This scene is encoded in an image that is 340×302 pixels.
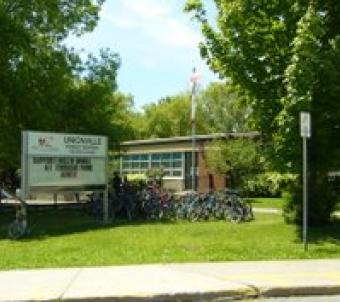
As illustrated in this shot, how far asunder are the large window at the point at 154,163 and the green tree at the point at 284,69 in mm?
38277

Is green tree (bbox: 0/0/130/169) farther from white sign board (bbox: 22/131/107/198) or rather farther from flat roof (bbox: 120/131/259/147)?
flat roof (bbox: 120/131/259/147)

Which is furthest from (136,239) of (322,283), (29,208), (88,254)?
(29,208)

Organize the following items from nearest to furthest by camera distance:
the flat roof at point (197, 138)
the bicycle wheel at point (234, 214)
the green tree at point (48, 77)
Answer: the bicycle wheel at point (234, 214) < the green tree at point (48, 77) < the flat roof at point (197, 138)

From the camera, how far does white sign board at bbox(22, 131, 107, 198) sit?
2500cm

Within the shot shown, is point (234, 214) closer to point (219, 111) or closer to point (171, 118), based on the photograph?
point (219, 111)

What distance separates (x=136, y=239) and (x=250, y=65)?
5.84 metres

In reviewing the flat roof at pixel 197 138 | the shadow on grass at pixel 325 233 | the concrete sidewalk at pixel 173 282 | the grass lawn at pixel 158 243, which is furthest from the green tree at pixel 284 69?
the flat roof at pixel 197 138

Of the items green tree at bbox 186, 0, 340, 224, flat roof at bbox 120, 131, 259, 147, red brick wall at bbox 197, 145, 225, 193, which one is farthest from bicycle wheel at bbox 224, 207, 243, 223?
red brick wall at bbox 197, 145, 225, 193

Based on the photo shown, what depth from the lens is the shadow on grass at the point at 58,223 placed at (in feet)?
77.9

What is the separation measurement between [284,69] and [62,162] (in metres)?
8.22

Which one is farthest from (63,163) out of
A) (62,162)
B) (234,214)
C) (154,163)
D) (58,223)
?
(154,163)

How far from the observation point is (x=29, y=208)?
119 ft

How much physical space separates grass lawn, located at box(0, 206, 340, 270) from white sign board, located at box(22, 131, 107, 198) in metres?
1.37

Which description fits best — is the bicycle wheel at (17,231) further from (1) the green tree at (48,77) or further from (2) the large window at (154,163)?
(2) the large window at (154,163)
